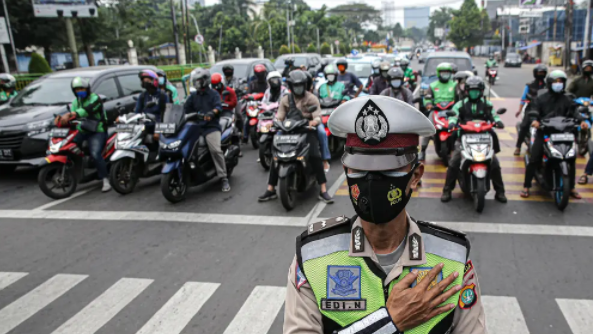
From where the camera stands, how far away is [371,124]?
1.68 metres

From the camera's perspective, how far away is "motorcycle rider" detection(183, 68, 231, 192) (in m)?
7.49

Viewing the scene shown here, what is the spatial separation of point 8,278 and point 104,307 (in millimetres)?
1412

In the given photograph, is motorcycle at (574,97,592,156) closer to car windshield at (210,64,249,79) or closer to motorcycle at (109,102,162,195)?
motorcycle at (109,102,162,195)

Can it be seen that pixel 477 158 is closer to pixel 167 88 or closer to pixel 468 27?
pixel 167 88

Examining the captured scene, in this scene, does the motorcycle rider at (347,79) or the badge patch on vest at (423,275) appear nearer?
the badge patch on vest at (423,275)

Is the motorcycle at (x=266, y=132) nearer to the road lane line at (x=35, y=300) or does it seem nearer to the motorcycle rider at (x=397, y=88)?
the motorcycle rider at (x=397, y=88)

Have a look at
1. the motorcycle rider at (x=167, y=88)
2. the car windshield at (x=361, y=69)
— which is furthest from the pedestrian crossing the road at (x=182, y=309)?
the car windshield at (x=361, y=69)

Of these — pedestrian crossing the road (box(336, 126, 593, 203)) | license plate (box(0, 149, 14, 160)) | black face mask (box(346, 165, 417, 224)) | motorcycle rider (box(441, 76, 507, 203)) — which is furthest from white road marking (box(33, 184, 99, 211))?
black face mask (box(346, 165, 417, 224))

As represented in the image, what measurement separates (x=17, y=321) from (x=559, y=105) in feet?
23.0

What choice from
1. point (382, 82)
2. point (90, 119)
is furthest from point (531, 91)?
point (90, 119)

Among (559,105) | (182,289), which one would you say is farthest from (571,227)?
(182,289)

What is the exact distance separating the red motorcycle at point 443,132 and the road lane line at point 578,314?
13.6 feet

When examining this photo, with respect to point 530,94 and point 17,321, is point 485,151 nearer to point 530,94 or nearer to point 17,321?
point 530,94

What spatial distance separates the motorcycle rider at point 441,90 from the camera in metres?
8.76
